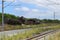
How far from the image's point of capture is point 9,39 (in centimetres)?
→ 2105

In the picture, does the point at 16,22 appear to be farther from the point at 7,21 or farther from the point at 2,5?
the point at 2,5

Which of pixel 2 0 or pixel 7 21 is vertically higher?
pixel 2 0

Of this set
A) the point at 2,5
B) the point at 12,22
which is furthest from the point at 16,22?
the point at 2,5

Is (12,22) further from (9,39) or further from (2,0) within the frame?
(9,39)

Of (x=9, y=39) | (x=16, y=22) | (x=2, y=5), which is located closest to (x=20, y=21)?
(x=16, y=22)

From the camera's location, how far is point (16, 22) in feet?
243

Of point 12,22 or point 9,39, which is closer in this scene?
point 9,39

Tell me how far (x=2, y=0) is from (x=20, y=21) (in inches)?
1317

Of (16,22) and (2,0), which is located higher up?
(2,0)

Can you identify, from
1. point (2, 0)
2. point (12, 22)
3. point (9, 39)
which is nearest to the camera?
point (9, 39)

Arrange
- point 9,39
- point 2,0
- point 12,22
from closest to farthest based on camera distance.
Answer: point 9,39, point 2,0, point 12,22

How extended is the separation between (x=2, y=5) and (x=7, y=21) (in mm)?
30272

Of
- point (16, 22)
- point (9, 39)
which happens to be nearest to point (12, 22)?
point (16, 22)

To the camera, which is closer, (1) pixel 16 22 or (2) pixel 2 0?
(2) pixel 2 0
